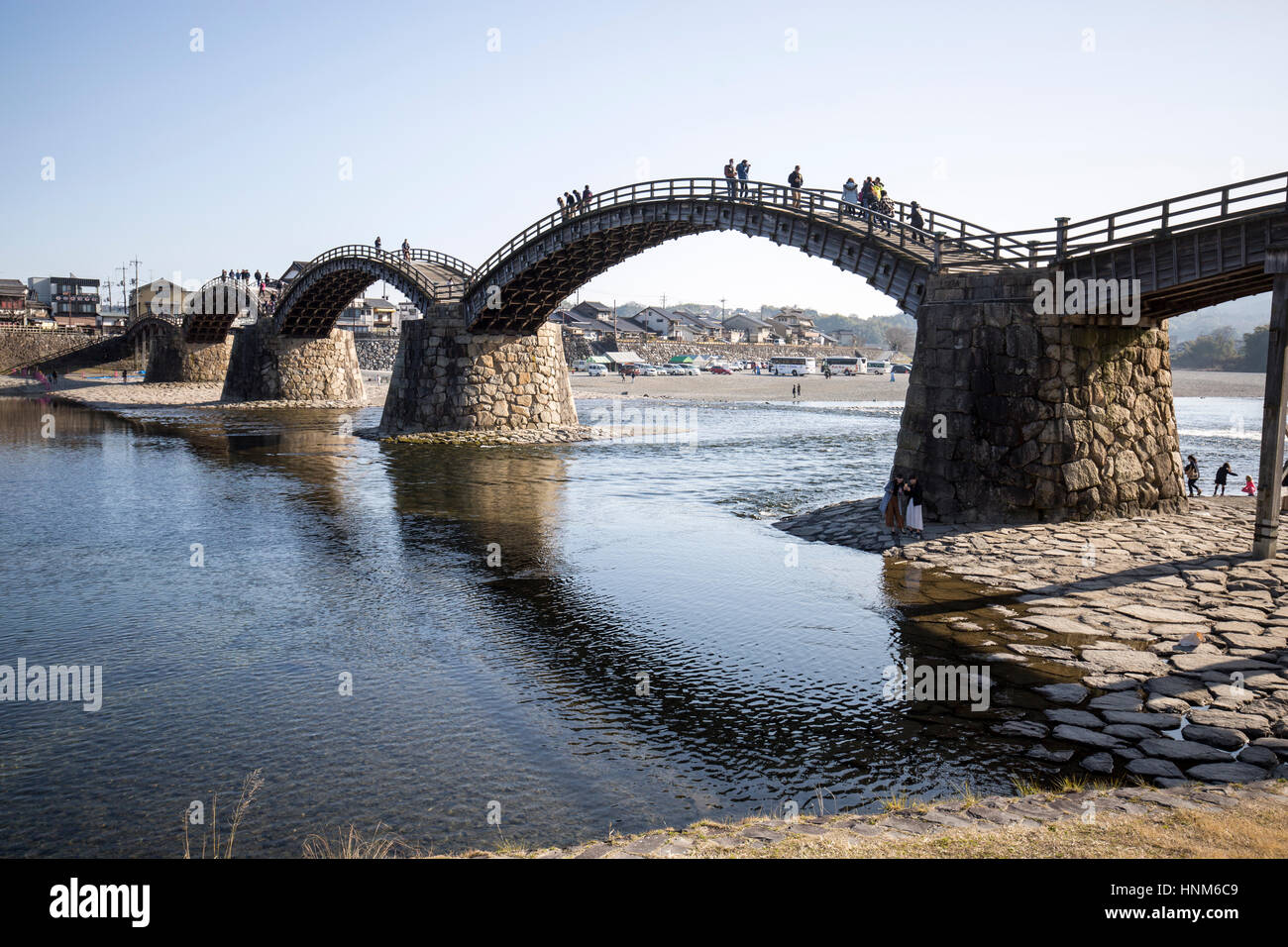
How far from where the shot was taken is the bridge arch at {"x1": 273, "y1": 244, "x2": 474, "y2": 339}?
50188 mm

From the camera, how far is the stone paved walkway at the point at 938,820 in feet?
23.5

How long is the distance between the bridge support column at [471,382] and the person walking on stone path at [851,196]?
22.0 meters

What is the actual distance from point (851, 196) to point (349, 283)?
1647 inches

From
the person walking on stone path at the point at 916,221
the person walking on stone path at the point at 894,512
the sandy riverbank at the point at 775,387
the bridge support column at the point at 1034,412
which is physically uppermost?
the person walking on stone path at the point at 916,221

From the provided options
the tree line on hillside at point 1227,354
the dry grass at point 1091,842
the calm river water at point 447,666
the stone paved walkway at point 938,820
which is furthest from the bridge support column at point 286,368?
the tree line on hillside at point 1227,354

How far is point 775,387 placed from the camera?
328 feet

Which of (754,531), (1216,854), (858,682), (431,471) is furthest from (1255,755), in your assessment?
(431,471)

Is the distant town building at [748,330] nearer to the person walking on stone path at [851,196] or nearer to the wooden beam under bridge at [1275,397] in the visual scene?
the person walking on stone path at [851,196]

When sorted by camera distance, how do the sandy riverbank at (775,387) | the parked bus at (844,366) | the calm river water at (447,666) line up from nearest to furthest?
1. the calm river water at (447,666)
2. the sandy riverbank at (775,387)
3. the parked bus at (844,366)

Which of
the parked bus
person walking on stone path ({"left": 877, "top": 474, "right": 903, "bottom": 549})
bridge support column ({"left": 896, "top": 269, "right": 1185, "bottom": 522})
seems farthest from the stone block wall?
bridge support column ({"left": 896, "top": 269, "right": 1185, "bottom": 522})

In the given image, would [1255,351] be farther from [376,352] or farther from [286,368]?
[286,368]

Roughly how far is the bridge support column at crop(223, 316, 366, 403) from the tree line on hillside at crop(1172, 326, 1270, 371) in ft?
360
